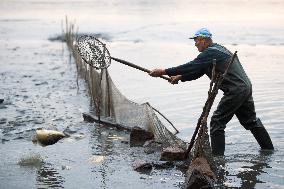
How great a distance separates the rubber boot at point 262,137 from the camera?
698 centimetres

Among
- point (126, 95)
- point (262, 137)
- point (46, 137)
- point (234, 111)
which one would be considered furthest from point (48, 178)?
point (126, 95)

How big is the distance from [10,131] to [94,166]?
286 cm

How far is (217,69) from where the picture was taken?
6.52 metres

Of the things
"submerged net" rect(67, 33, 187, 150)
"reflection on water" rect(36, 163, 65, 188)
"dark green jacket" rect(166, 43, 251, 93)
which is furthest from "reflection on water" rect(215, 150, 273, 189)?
"reflection on water" rect(36, 163, 65, 188)

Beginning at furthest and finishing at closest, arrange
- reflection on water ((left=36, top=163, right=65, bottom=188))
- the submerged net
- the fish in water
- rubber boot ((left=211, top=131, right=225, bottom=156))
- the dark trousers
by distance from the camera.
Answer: the fish in water
the submerged net
rubber boot ((left=211, top=131, right=225, bottom=156))
the dark trousers
reflection on water ((left=36, top=163, right=65, bottom=188))

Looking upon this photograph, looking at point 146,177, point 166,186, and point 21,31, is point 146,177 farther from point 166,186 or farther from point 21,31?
point 21,31

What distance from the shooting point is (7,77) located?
16.1 metres

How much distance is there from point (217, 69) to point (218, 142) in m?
1.11

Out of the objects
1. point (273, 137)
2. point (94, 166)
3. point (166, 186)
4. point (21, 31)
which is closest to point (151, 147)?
point (94, 166)

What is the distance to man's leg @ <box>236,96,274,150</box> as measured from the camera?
Answer: 6793 mm

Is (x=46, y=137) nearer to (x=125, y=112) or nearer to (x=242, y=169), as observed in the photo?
(x=125, y=112)

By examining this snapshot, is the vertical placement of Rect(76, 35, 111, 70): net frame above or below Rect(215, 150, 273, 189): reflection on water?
above

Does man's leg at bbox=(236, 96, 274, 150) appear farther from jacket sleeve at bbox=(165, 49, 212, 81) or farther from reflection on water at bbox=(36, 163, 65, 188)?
reflection on water at bbox=(36, 163, 65, 188)

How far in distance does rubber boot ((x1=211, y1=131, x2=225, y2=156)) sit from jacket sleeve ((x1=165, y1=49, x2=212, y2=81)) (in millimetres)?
955
